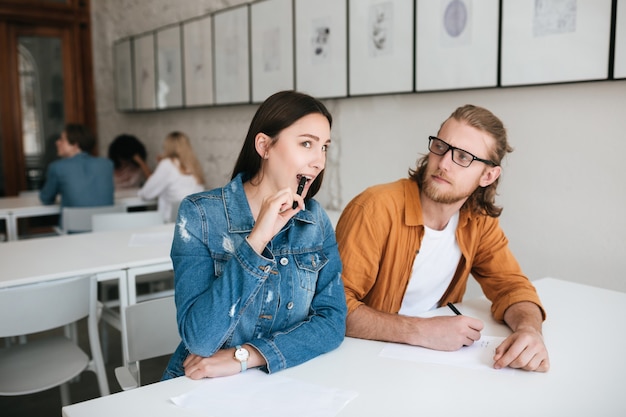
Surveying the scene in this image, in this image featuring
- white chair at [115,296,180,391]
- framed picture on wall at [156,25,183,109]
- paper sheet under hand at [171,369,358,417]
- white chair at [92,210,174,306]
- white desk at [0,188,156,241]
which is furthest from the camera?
framed picture on wall at [156,25,183,109]

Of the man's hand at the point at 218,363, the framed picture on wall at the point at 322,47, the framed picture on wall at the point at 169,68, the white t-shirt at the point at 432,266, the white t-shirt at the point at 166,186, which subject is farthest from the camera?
the framed picture on wall at the point at 169,68

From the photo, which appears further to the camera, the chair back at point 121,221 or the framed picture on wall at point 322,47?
the framed picture on wall at point 322,47

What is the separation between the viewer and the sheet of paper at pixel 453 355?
129cm

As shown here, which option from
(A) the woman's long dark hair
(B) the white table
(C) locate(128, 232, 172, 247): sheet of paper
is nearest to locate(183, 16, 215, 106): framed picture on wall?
(C) locate(128, 232, 172, 247): sheet of paper

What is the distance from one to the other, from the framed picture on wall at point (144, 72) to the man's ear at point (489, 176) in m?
4.30

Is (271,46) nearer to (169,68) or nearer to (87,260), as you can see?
(169,68)

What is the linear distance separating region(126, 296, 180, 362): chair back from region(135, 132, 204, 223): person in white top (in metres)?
2.91

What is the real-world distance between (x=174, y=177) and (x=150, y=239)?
6.05ft

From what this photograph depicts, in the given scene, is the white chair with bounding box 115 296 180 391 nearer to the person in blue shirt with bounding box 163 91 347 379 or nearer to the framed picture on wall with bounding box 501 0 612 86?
the person in blue shirt with bounding box 163 91 347 379

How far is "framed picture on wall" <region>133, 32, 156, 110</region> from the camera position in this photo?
5452mm

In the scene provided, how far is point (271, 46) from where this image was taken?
4.00 metres

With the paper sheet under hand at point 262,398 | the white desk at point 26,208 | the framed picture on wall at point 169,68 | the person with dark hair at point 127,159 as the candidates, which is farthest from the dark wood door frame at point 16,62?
the paper sheet under hand at point 262,398

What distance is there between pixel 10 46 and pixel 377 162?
14.9 ft

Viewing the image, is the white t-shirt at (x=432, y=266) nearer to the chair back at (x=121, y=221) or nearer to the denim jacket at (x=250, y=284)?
the denim jacket at (x=250, y=284)
